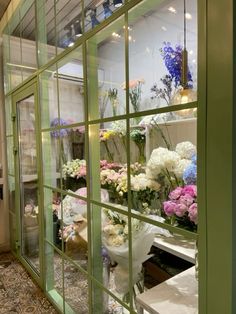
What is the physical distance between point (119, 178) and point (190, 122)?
551 millimetres

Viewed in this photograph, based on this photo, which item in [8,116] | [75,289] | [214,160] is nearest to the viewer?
[214,160]

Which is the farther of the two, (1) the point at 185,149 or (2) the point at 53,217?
(2) the point at 53,217

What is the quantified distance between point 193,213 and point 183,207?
60mm

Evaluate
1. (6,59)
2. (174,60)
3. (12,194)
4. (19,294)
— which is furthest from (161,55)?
(12,194)

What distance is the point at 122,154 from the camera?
136 cm

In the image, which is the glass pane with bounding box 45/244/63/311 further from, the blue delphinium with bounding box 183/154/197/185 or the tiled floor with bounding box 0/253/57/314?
the blue delphinium with bounding box 183/154/197/185

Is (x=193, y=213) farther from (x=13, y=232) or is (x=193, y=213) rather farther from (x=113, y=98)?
(x=13, y=232)

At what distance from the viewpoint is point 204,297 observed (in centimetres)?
88

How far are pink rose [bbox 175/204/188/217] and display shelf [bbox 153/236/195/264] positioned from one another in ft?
0.35

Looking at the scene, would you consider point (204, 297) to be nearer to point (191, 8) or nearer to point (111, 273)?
point (111, 273)

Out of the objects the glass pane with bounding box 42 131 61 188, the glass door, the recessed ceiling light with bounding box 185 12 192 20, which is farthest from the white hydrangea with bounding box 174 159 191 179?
the glass door

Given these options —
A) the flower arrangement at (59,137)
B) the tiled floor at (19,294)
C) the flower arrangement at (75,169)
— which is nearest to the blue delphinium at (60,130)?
the flower arrangement at (59,137)

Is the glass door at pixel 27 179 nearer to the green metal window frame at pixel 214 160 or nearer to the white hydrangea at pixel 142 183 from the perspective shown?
the white hydrangea at pixel 142 183

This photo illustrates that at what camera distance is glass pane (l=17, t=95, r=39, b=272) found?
2527mm
